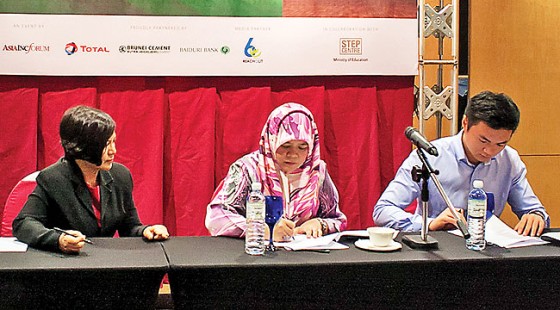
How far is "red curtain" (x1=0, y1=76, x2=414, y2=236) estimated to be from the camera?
3.46 meters

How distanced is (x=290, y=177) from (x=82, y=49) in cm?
145

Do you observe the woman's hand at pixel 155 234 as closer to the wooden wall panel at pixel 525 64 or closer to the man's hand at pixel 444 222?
the man's hand at pixel 444 222

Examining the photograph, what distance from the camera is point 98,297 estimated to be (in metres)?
1.80

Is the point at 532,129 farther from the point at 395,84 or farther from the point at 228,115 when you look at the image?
the point at 228,115

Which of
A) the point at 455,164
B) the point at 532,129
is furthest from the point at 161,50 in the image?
the point at 532,129

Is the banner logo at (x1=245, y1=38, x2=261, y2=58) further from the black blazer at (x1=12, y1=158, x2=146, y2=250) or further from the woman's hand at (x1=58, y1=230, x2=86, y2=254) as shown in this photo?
the woman's hand at (x1=58, y1=230, x2=86, y2=254)

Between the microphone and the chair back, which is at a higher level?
the microphone

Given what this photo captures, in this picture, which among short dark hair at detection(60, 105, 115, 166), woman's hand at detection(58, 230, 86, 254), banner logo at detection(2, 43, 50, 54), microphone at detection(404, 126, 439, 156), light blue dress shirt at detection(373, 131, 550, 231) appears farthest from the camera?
banner logo at detection(2, 43, 50, 54)

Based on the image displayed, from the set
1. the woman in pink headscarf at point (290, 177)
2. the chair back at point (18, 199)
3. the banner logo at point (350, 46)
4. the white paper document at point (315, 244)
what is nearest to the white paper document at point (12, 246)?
the chair back at point (18, 199)

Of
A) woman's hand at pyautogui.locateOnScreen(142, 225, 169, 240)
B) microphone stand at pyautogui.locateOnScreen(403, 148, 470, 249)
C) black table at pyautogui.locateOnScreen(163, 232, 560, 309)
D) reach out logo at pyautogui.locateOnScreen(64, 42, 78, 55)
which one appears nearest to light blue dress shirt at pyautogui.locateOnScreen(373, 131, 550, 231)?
microphone stand at pyautogui.locateOnScreen(403, 148, 470, 249)

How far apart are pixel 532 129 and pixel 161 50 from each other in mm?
2153

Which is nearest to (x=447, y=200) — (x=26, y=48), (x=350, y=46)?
(x=350, y=46)

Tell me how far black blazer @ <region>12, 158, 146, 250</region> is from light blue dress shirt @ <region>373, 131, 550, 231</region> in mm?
979

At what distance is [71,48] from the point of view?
3.39 meters
